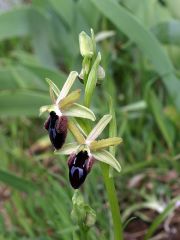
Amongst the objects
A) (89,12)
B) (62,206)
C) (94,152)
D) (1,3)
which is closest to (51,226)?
(62,206)

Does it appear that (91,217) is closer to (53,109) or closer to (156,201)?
(53,109)

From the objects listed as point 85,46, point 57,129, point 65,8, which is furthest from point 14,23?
point 57,129

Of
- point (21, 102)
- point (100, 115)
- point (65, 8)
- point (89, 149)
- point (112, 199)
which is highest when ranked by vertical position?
point (65, 8)

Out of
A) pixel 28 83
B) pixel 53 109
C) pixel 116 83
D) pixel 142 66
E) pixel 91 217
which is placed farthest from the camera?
pixel 116 83

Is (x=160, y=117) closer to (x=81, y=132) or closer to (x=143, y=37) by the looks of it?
(x=143, y=37)

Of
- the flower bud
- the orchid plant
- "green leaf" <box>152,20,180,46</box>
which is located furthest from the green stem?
"green leaf" <box>152,20,180,46</box>

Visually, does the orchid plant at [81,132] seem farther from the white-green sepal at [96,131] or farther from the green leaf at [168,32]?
the green leaf at [168,32]
